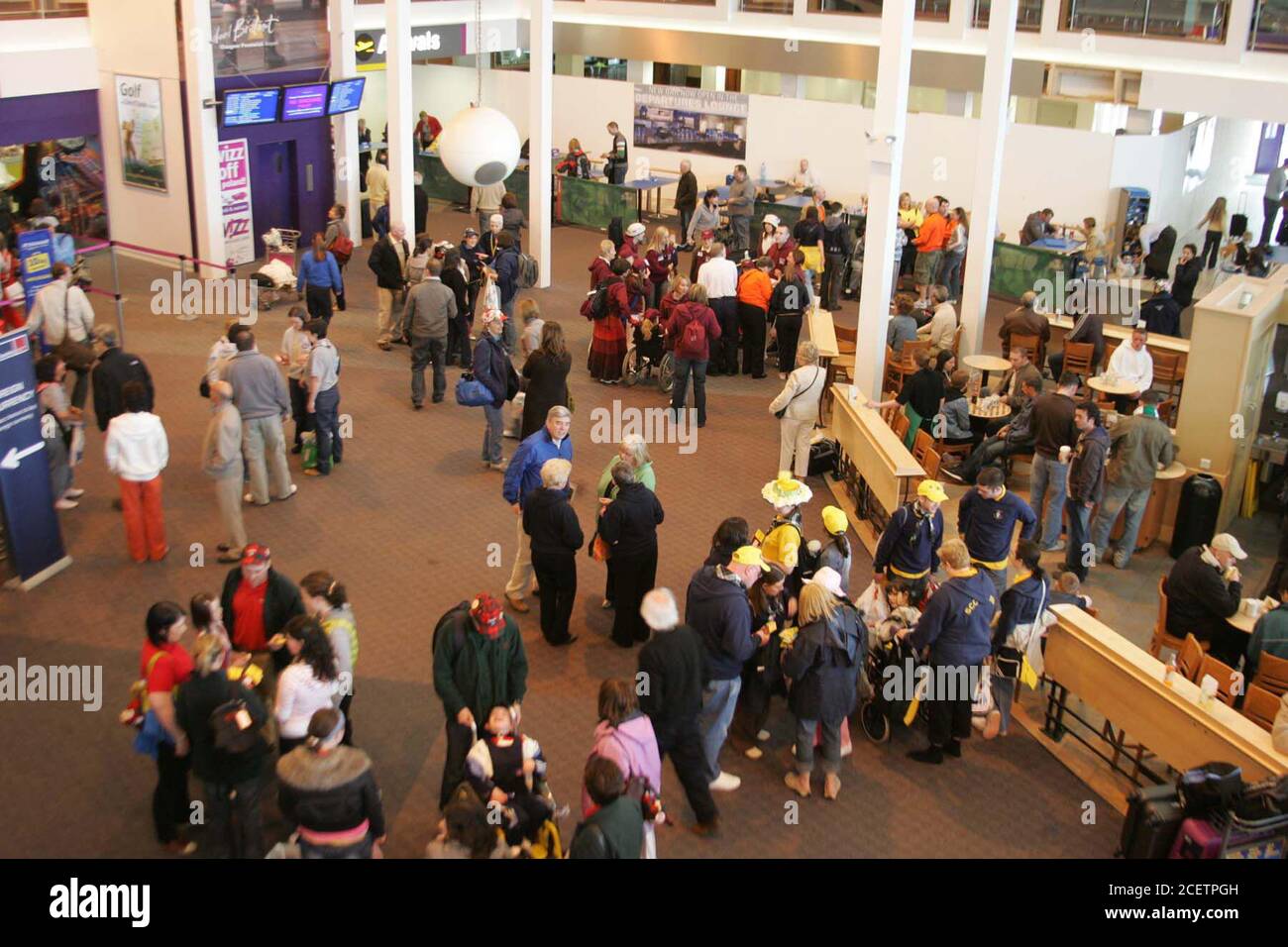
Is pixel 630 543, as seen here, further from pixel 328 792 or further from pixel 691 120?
pixel 691 120

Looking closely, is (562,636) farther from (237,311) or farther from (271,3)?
(271,3)

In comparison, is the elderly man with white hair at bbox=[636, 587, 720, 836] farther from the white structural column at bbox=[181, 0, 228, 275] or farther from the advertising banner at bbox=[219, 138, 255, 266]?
the advertising banner at bbox=[219, 138, 255, 266]

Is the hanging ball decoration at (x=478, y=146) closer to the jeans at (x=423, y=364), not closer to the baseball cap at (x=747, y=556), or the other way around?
the jeans at (x=423, y=364)

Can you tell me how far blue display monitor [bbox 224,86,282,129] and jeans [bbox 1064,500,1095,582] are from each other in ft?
39.5

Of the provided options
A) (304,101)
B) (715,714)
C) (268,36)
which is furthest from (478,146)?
(715,714)

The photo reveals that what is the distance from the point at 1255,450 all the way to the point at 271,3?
13645mm

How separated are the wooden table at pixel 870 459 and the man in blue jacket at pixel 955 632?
8.71 ft

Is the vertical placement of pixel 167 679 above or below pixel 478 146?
below

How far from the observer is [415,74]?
26.2 meters

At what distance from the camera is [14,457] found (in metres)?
9.20

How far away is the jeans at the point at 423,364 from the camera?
13.3 meters

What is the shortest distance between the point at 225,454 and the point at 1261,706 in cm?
715

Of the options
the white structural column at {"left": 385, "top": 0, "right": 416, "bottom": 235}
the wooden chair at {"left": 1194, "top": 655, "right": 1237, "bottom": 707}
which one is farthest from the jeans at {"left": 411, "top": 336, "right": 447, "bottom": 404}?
the wooden chair at {"left": 1194, "top": 655, "right": 1237, "bottom": 707}

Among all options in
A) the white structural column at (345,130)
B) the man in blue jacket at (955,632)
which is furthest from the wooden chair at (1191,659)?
the white structural column at (345,130)
